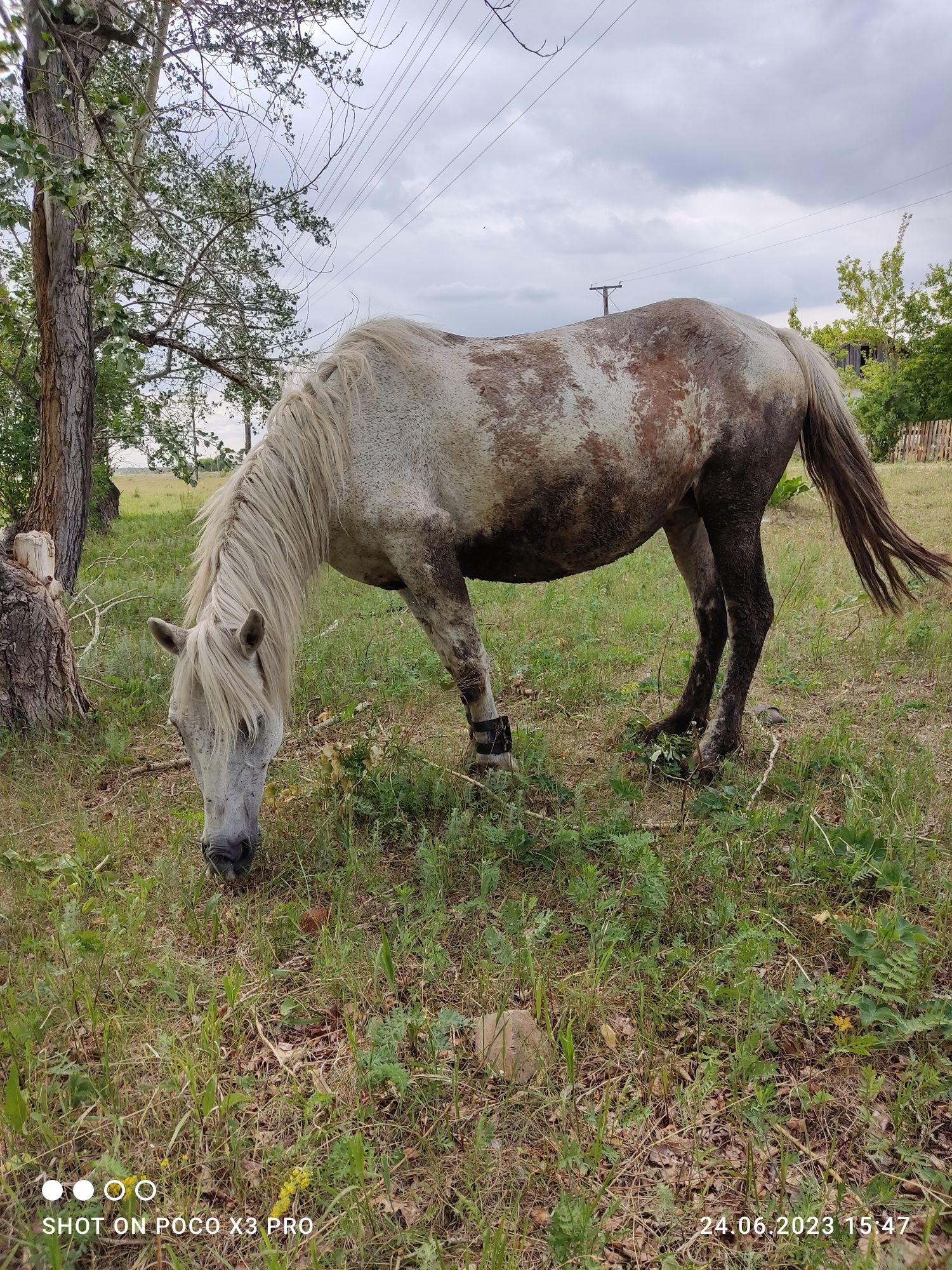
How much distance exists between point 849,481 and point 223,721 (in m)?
3.46

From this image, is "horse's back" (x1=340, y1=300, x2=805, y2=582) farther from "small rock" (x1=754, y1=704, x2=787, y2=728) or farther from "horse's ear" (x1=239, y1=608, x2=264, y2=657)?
"small rock" (x1=754, y1=704, x2=787, y2=728)

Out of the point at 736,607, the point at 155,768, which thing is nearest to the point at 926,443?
the point at 736,607

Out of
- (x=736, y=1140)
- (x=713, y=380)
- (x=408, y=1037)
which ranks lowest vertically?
(x=736, y=1140)

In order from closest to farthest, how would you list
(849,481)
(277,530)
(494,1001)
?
(494,1001)
(277,530)
(849,481)

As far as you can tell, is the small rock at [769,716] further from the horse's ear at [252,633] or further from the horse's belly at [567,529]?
the horse's ear at [252,633]

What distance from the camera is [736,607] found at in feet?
12.3

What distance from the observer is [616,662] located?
5.56 m

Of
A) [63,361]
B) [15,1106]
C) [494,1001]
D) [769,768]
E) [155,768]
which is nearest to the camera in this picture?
[15,1106]

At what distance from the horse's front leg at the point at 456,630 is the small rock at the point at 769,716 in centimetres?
173

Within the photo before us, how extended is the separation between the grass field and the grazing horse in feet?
1.50

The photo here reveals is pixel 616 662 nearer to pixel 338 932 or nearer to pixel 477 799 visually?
pixel 477 799

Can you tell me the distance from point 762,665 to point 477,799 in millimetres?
2916

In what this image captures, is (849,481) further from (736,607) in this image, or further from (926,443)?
(926,443)

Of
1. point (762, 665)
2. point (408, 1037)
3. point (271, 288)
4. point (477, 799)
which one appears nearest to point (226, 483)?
point (477, 799)
